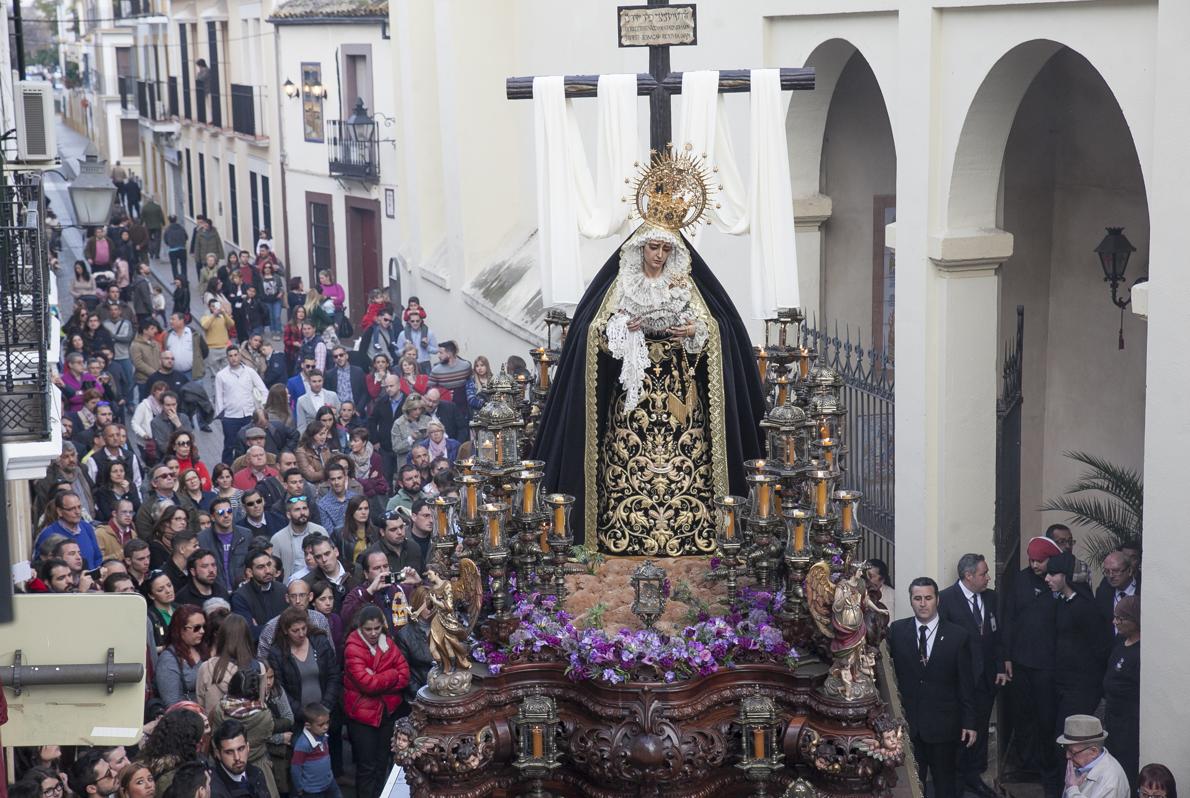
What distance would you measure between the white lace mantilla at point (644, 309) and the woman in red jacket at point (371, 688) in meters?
2.00

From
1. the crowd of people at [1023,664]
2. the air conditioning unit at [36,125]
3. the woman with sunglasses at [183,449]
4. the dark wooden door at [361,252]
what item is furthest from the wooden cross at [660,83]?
the dark wooden door at [361,252]

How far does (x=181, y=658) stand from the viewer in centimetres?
816

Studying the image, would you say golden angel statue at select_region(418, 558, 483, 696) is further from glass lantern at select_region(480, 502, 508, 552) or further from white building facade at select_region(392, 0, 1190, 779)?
white building facade at select_region(392, 0, 1190, 779)

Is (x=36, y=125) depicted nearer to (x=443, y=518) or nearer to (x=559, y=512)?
Result: (x=443, y=518)

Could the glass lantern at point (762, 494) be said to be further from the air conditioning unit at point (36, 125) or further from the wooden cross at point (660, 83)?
the air conditioning unit at point (36, 125)

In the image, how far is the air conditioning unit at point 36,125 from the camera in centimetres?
1123

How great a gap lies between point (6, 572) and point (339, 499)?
8.75 metres

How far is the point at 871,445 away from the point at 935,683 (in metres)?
2.75

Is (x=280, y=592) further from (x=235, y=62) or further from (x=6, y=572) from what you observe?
(x=235, y=62)

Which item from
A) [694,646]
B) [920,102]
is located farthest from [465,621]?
[920,102]

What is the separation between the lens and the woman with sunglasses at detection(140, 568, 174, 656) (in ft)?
28.3

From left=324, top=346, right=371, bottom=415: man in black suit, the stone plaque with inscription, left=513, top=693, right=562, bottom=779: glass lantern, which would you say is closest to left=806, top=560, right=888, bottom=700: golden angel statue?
left=513, top=693, right=562, bottom=779: glass lantern

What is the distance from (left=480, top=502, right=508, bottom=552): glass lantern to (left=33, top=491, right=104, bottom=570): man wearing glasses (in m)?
3.61

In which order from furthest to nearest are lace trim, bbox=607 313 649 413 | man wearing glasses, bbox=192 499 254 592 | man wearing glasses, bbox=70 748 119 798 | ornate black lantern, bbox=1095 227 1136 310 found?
ornate black lantern, bbox=1095 227 1136 310 < man wearing glasses, bbox=192 499 254 592 < lace trim, bbox=607 313 649 413 < man wearing glasses, bbox=70 748 119 798
